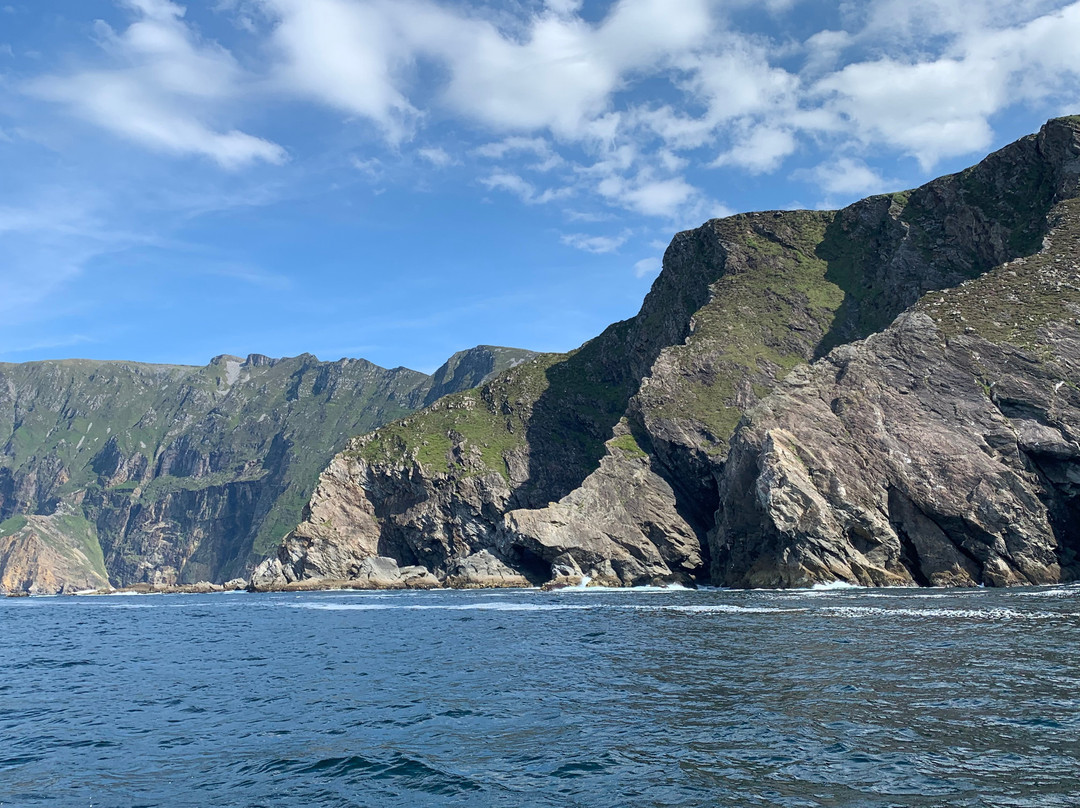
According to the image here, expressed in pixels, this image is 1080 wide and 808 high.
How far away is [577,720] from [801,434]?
84.2 metres

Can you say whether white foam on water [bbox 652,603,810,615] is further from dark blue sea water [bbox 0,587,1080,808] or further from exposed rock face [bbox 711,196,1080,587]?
exposed rock face [bbox 711,196,1080,587]

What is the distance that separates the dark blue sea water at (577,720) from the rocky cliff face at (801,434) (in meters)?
47.1

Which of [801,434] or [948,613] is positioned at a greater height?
[801,434]

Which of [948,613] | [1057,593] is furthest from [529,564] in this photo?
[948,613]

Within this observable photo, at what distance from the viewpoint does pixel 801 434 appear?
10019 centimetres

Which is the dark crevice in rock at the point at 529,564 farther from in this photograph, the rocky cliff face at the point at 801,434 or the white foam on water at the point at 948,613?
the white foam on water at the point at 948,613

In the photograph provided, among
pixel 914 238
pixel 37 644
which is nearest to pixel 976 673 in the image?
pixel 37 644

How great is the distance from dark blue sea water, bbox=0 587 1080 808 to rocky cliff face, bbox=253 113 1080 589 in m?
47.1

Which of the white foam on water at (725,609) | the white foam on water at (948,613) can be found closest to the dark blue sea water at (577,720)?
the white foam on water at (948,613)

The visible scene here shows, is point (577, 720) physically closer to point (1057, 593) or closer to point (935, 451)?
point (1057, 593)

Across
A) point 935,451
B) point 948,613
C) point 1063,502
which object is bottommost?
point 948,613

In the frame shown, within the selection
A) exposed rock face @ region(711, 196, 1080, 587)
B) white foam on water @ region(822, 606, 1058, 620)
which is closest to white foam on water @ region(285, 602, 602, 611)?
white foam on water @ region(822, 606, 1058, 620)

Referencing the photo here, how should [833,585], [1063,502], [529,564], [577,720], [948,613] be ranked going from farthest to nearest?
[529,564]
[833,585]
[1063,502]
[948,613]
[577,720]

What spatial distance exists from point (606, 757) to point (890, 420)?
88820 millimetres
